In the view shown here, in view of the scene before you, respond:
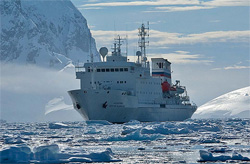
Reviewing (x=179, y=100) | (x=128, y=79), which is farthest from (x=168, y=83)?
(x=128, y=79)

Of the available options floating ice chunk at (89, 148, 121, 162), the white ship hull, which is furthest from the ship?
floating ice chunk at (89, 148, 121, 162)

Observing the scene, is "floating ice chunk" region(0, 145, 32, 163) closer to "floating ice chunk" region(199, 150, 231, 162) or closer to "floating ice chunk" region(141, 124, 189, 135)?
"floating ice chunk" region(199, 150, 231, 162)

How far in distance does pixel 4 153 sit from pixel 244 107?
497 feet

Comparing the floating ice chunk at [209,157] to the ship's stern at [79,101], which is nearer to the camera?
the floating ice chunk at [209,157]

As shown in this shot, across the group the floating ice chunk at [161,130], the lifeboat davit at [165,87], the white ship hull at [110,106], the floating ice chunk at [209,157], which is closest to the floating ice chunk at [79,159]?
the floating ice chunk at [209,157]

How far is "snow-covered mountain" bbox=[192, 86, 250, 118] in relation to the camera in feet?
555

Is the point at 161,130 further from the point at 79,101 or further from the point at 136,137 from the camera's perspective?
the point at 79,101

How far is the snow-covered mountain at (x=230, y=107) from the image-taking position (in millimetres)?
169125

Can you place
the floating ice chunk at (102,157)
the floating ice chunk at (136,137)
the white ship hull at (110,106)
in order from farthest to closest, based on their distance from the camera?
the white ship hull at (110,106) < the floating ice chunk at (136,137) < the floating ice chunk at (102,157)

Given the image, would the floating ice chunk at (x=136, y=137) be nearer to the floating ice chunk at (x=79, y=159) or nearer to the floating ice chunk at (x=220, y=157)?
the floating ice chunk at (x=79, y=159)

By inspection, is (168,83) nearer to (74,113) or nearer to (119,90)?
(119,90)

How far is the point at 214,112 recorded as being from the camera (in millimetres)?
181250

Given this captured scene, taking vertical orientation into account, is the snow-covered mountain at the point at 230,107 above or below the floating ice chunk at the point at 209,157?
above

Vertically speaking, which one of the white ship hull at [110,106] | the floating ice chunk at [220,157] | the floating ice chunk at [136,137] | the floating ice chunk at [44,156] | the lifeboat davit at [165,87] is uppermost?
the lifeboat davit at [165,87]
